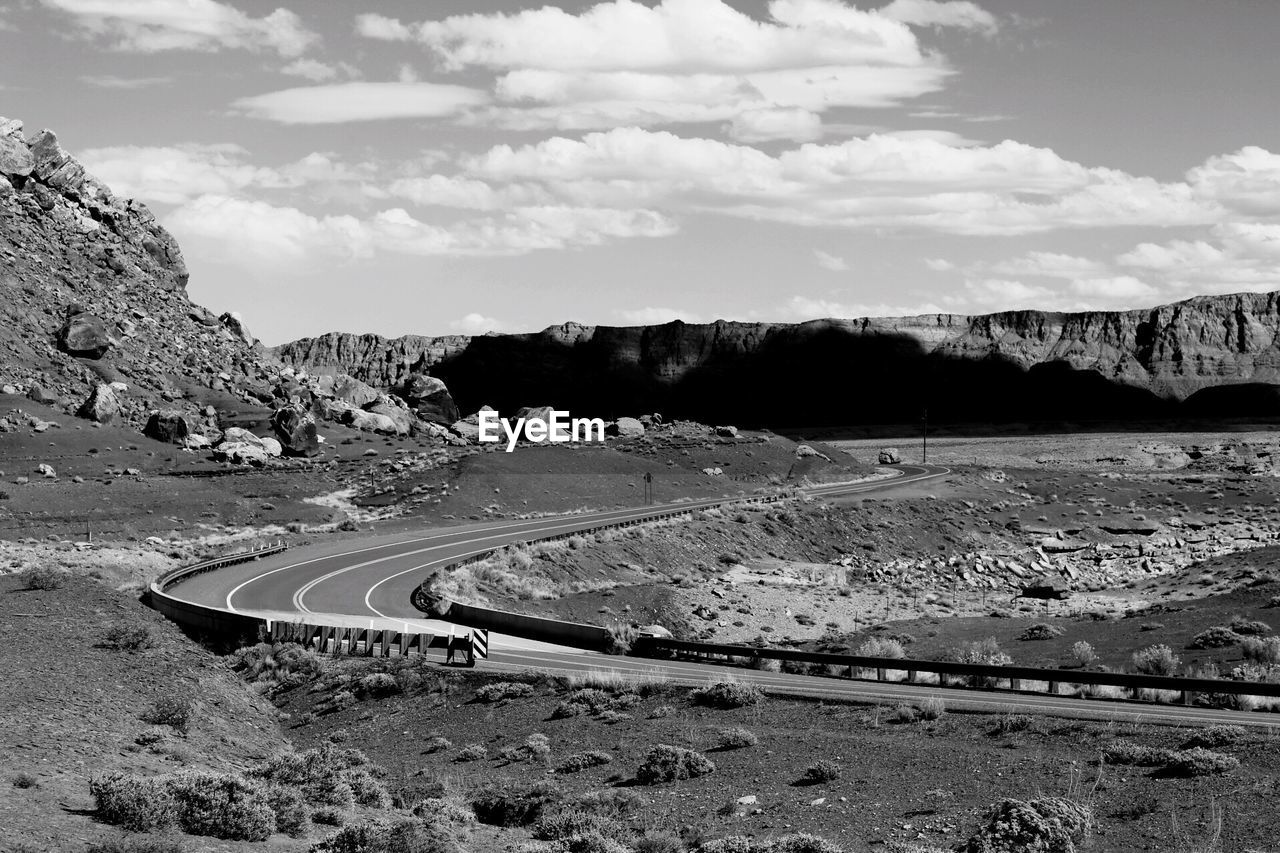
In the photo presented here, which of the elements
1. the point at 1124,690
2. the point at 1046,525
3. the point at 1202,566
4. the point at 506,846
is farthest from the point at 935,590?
the point at 506,846

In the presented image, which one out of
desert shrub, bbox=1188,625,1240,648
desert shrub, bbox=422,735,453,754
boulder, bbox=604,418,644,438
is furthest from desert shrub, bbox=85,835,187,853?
boulder, bbox=604,418,644,438

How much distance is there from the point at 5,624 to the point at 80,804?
1920 centimetres

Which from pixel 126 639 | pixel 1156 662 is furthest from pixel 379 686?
pixel 1156 662

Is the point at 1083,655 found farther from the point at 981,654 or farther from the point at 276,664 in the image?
the point at 276,664

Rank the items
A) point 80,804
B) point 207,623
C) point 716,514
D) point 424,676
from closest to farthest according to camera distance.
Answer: point 80,804 → point 424,676 → point 207,623 → point 716,514

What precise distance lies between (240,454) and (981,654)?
7320cm

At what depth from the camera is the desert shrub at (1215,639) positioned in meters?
33.6

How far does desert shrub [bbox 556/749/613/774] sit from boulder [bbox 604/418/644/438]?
327 feet

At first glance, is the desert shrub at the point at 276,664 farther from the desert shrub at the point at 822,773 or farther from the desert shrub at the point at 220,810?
the desert shrub at the point at 822,773

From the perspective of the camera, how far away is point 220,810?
1566cm

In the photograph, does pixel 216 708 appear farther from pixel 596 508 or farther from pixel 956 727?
pixel 596 508

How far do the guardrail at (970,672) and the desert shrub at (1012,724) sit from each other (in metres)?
3.32

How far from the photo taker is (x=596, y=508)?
274ft

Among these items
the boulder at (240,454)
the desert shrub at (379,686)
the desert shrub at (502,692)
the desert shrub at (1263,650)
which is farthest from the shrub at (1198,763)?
the boulder at (240,454)
